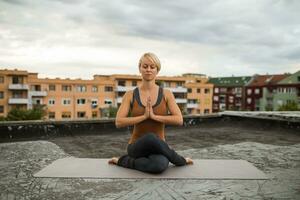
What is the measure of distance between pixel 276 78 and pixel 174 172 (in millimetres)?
63424

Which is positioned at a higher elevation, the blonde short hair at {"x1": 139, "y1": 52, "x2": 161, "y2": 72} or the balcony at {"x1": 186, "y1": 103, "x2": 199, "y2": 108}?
the blonde short hair at {"x1": 139, "y1": 52, "x2": 161, "y2": 72}

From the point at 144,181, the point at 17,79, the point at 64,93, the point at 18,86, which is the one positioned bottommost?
the point at 144,181

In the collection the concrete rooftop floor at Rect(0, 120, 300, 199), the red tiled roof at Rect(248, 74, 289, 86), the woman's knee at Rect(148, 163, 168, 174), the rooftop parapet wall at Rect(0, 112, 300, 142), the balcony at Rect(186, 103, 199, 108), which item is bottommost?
the concrete rooftop floor at Rect(0, 120, 300, 199)

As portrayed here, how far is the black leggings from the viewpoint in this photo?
12.2 feet

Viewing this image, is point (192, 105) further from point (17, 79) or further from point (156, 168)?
point (156, 168)

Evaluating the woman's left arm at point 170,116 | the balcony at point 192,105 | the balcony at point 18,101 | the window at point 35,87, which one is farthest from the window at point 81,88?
the woman's left arm at point 170,116

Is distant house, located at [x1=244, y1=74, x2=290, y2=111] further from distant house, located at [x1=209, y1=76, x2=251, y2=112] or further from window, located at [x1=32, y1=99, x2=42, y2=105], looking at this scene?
window, located at [x1=32, y1=99, x2=42, y2=105]

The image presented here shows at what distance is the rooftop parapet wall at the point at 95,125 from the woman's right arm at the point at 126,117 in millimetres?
4117

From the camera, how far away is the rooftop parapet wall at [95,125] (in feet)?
24.5

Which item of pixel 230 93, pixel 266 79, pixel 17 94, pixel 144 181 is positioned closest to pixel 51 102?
pixel 17 94

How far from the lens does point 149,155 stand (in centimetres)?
391

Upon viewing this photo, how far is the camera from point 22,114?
115ft

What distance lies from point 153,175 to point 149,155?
34cm

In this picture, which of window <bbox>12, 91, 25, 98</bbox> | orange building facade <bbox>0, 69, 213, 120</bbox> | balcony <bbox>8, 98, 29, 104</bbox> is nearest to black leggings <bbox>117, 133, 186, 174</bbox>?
orange building facade <bbox>0, 69, 213, 120</bbox>
